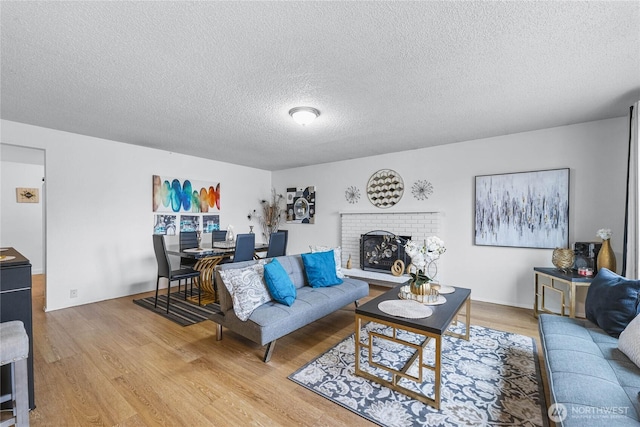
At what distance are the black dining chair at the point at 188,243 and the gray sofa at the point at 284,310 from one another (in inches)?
79.5

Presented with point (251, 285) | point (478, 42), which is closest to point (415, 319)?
point (251, 285)

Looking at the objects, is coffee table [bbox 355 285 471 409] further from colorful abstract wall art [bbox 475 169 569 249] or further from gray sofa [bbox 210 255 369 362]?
colorful abstract wall art [bbox 475 169 569 249]

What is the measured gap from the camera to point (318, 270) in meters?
3.22

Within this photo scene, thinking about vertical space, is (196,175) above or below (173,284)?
above

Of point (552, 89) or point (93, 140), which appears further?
point (93, 140)

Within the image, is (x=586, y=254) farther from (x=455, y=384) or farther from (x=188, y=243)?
(x=188, y=243)

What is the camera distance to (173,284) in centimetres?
493

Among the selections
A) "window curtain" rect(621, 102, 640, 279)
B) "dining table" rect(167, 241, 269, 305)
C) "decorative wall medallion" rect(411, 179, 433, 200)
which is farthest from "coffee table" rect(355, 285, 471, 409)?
"dining table" rect(167, 241, 269, 305)

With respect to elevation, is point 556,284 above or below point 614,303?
below

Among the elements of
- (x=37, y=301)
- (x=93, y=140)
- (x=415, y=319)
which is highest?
(x=93, y=140)

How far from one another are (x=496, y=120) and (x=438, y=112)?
32.8 inches

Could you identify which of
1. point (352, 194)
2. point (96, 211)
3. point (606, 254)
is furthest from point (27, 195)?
point (606, 254)

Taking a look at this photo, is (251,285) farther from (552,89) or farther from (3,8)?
(552,89)

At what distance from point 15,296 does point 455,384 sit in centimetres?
301
